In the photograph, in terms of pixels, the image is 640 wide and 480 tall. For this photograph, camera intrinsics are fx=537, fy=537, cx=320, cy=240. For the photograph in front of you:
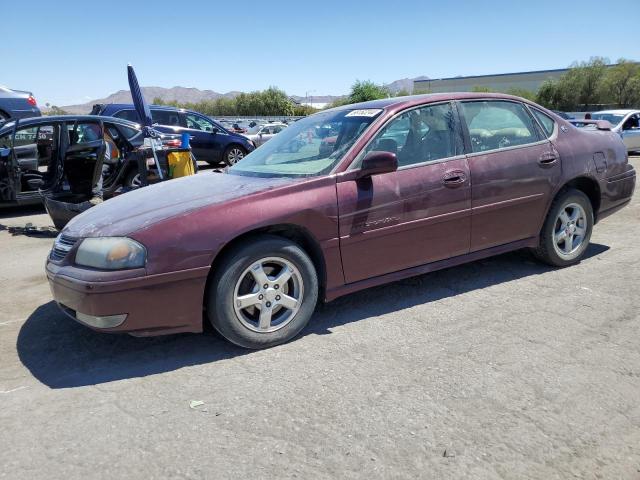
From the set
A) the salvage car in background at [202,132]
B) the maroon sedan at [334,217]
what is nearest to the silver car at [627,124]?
the salvage car in background at [202,132]

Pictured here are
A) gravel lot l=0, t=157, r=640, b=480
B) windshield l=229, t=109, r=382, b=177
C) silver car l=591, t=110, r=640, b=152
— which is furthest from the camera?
silver car l=591, t=110, r=640, b=152

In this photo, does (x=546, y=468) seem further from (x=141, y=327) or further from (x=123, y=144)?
(x=123, y=144)

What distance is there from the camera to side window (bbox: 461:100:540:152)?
175 inches

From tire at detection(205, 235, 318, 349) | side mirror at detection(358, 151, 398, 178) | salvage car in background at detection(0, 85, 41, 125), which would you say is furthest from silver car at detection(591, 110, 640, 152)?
salvage car in background at detection(0, 85, 41, 125)

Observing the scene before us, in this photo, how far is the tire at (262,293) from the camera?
330cm

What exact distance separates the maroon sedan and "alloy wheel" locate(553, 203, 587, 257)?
1 cm

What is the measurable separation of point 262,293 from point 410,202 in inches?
50.7

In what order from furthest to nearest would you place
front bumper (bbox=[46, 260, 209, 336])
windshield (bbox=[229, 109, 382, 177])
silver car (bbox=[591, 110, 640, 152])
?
silver car (bbox=[591, 110, 640, 152]) < windshield (bbox=[229, 109, 382, 177]) < front bumper (bbox=[46, 260, 209, 336])

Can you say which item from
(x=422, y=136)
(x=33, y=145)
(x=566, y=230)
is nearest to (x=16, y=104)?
(x=33, y=145)

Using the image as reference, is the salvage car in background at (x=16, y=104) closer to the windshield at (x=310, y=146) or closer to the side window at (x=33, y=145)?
the side window at (x=33, y=145)

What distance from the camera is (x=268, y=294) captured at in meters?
3.45

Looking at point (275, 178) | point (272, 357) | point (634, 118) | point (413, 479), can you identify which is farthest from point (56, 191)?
point (634, 118)

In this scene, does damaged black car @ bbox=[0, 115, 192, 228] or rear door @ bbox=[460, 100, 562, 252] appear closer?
rear door @ bbox=[460, 100, 562, 252]

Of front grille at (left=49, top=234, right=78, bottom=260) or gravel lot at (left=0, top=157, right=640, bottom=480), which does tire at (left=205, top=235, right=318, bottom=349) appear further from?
front grille at (left=49, top=234, right=78, bottom=260)
